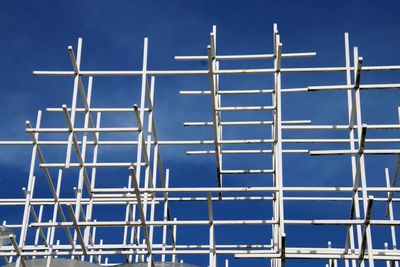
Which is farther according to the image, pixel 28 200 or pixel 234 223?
pixel 28 200

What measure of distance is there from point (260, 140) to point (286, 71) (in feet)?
3.44

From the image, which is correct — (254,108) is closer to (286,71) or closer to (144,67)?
(286,71)

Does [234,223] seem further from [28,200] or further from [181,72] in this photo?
[28,200]

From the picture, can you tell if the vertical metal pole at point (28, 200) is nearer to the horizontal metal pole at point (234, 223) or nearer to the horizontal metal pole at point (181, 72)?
the horizontal metal pole at point (234, 223)

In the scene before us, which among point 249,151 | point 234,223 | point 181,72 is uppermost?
point 181,72

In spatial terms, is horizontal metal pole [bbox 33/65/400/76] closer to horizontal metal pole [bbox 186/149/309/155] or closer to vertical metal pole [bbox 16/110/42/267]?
vertical metal pole [bbox 16/110/42/267]

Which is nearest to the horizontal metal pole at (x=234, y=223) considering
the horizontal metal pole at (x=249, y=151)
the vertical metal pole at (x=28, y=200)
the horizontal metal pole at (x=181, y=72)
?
the vertical metal pole at (x=28, y=200)

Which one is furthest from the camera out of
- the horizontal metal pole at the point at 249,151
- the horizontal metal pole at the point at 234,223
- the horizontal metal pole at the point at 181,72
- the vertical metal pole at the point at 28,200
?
the horizontal metal pole at the point at 249,151

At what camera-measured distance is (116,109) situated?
9555 mm

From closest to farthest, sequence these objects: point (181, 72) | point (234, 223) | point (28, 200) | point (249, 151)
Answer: point (234, 223), point (28, 200), point (181, 72), point (249, 151)

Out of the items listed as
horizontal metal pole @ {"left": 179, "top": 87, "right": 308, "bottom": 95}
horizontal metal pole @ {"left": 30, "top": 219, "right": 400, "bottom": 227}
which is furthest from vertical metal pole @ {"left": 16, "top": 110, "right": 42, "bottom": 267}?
horizontal metal pole @ {"left": 179, "top": 87, "right": 308, "bottom": 95}

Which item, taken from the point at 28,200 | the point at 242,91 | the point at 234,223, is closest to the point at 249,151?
the point at 242,91

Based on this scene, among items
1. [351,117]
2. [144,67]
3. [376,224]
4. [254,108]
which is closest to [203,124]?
[254,108]

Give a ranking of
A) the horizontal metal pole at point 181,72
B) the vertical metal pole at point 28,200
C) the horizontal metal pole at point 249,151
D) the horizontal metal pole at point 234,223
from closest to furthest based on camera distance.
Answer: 1. the horizontal metal pole at point 234,223
2. the vertical metal pole at point 28,200
3. the horizontal metal pole at point 181,72
4. the horizontal metal pole at point 249,151
